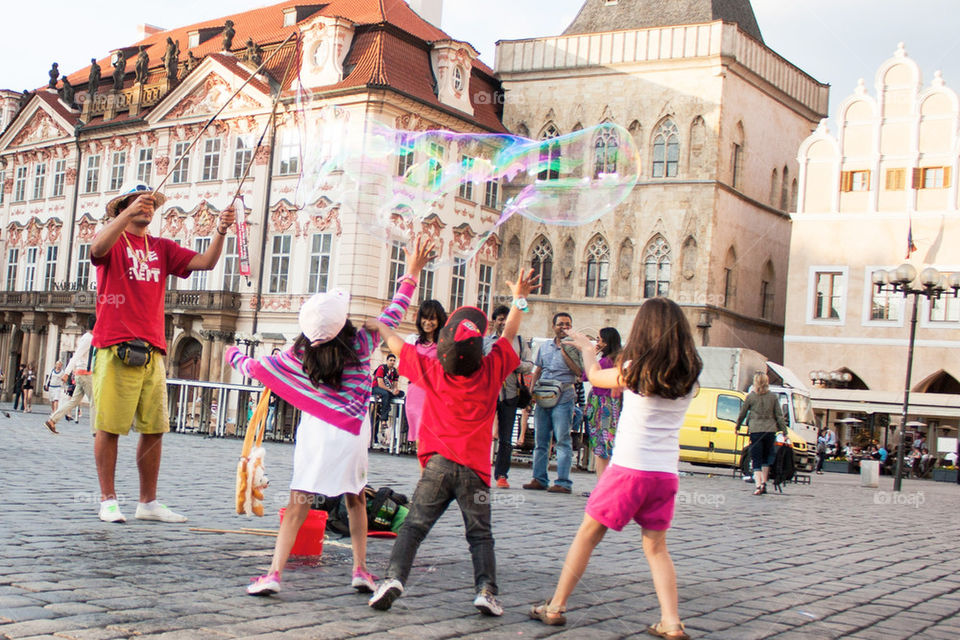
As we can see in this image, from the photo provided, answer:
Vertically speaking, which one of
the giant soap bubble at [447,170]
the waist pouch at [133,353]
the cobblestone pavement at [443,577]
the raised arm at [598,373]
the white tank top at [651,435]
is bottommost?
the cobblestone pavement at [443,577]

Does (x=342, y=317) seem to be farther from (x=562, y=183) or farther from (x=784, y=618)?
(x=562, y=183)

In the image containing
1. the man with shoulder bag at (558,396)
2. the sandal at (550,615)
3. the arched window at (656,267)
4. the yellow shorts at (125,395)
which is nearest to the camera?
the sandal at (550,615)

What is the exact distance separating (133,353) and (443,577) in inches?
99.0

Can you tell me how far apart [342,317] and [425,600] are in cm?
141

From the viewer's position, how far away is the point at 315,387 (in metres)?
5.50

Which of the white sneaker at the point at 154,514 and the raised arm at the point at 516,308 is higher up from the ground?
the raised arm at the point at 516,308

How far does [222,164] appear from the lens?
38.5m

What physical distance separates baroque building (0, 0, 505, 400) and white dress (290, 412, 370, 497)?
26.7 m

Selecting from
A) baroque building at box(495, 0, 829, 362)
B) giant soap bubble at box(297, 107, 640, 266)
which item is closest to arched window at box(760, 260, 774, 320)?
baroque building at box(495, 0, 829, 362)

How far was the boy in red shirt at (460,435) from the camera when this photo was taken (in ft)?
17.4

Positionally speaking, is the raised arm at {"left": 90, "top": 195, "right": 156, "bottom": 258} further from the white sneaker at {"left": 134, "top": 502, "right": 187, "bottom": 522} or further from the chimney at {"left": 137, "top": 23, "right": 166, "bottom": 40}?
the chimney at {"left": 137, "top": 23, "right": 166, "bottom": 40}

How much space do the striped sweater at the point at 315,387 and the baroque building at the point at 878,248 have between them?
32292 millimetres

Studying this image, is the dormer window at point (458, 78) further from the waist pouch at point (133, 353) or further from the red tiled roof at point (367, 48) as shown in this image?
the waist pouch at point (133, 353)

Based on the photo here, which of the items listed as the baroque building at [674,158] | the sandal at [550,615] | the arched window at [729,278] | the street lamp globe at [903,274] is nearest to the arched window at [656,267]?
the baroque building at [674,158]
